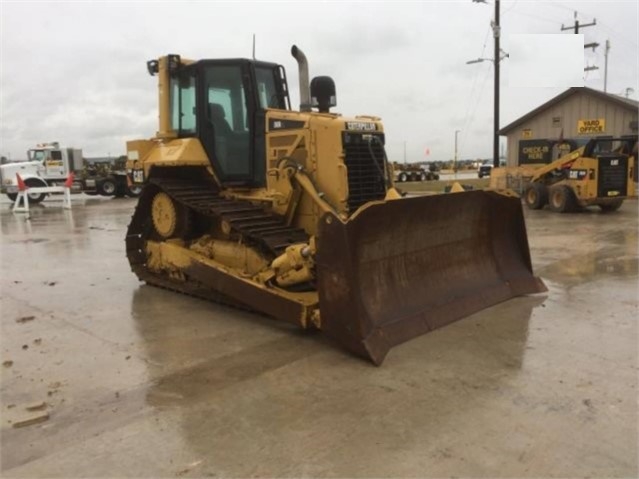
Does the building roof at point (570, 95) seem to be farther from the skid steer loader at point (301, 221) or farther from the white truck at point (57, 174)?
the skid steer loader at point (301, 221)

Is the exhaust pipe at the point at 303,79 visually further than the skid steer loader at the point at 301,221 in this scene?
Yes

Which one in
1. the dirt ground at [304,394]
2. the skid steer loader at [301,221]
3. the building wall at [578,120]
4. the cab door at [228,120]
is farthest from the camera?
the building wall at [578,120]

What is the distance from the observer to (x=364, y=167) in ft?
20.8

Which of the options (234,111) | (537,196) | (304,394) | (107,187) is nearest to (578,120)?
(537,196)

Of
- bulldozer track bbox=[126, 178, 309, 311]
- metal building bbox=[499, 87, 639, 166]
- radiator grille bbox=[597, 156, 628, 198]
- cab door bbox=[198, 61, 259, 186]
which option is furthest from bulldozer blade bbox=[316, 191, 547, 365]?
metal building bbox=[499, 87, 639, 166]

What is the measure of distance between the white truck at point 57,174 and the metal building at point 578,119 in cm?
1961

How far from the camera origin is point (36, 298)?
6.89 metres

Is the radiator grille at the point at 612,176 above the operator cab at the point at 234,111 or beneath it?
beneath

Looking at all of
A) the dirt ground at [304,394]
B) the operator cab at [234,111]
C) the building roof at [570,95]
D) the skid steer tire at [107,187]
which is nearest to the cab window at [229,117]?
the operator cab at [234,111]

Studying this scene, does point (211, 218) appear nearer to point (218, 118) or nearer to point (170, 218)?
point (170, 218)

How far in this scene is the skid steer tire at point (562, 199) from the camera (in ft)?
52.2

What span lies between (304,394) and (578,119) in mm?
27781

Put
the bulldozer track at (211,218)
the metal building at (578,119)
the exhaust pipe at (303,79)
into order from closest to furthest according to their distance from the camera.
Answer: the bulldozer track at (211,218)
the exhaust pipe at (303,79)
the metal building at (578,119)

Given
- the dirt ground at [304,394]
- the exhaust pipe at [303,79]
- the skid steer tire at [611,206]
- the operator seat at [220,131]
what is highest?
the exhaust pipe at [303,79]
